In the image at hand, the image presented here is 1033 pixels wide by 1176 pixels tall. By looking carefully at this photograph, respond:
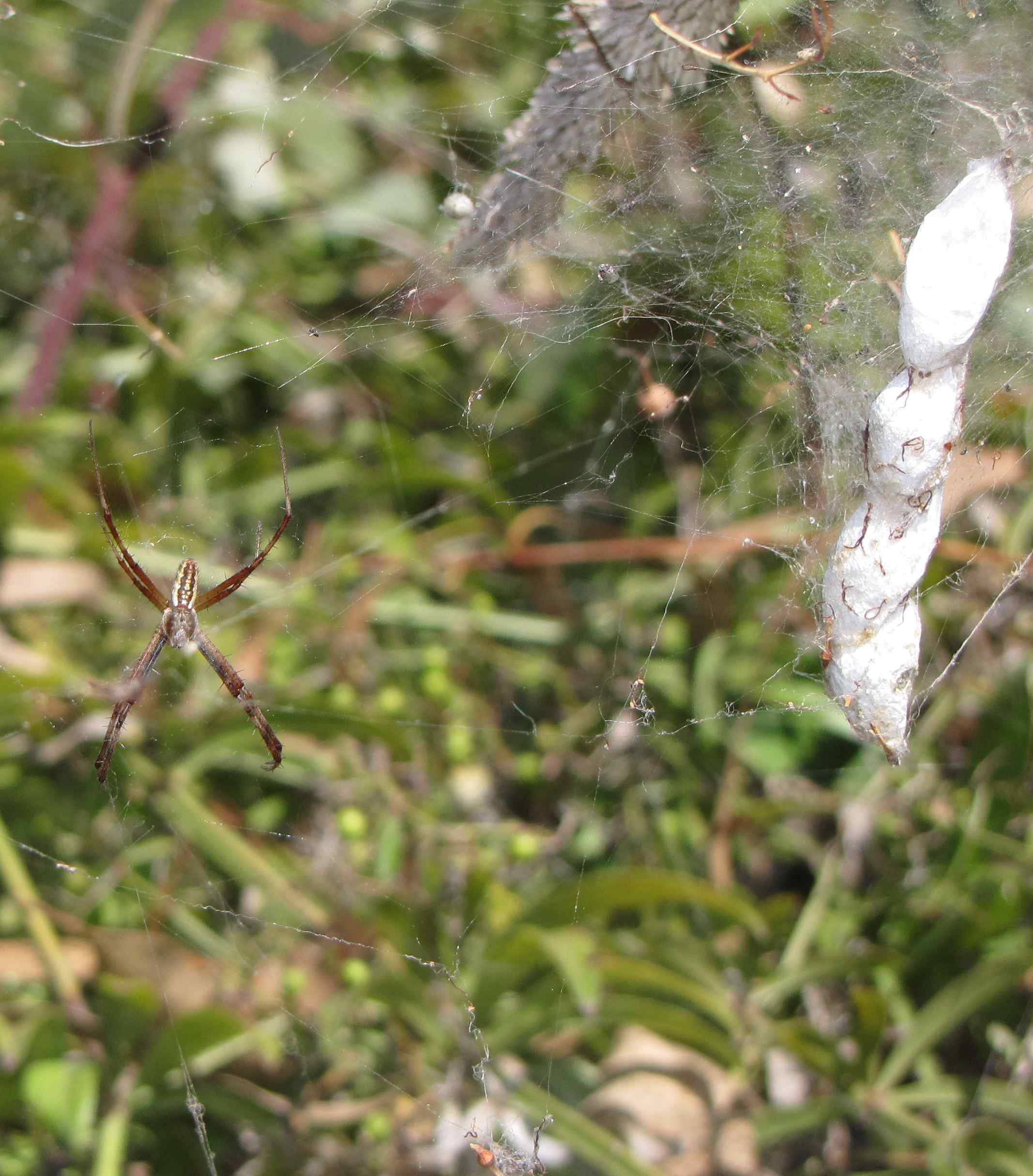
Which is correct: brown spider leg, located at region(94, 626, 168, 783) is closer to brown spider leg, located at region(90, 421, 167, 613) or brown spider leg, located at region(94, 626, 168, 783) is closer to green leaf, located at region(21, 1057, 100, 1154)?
brown spider leg, located at region(90, 421, 167, 613)

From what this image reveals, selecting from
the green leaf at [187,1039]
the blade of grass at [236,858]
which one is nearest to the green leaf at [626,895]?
the blade of grass at [236,858]

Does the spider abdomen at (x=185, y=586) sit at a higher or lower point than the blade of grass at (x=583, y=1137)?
higher

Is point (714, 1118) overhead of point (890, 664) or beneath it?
beneath

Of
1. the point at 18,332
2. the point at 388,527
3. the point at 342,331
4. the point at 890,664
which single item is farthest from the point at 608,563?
the point at 18,332

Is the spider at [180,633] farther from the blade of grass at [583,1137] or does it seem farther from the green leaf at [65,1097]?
the blade of grass at [583,1137]

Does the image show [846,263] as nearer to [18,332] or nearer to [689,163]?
[689,163]

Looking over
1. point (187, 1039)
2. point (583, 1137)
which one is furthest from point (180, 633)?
point (583, 1137)
